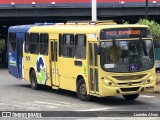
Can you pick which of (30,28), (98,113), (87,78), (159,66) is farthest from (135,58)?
(159,66)

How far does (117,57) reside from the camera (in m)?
16.6

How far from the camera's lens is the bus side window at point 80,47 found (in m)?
17.6

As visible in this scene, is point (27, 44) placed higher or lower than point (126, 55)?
lower

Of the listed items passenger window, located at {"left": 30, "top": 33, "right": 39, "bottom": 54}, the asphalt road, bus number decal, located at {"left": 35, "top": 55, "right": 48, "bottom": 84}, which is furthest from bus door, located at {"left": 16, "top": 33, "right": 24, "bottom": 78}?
the asphalt road

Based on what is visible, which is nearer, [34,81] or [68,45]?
[68,45]

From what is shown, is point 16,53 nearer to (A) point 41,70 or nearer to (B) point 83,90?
(A) point 41,70

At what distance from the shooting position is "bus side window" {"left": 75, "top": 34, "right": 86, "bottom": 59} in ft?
57.6

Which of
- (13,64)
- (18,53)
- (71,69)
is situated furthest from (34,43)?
(71,69)

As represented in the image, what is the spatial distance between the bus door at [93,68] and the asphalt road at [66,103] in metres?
0.58

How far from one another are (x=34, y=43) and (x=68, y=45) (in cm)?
380

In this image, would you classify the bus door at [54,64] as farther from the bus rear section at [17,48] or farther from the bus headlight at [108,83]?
the bus headlight at [108,83]

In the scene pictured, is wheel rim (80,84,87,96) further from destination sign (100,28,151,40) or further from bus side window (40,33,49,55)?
bus side window (40,33,49,55)

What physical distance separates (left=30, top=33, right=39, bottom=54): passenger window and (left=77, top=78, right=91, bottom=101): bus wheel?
4633mm

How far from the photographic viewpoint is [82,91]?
58.4ft
